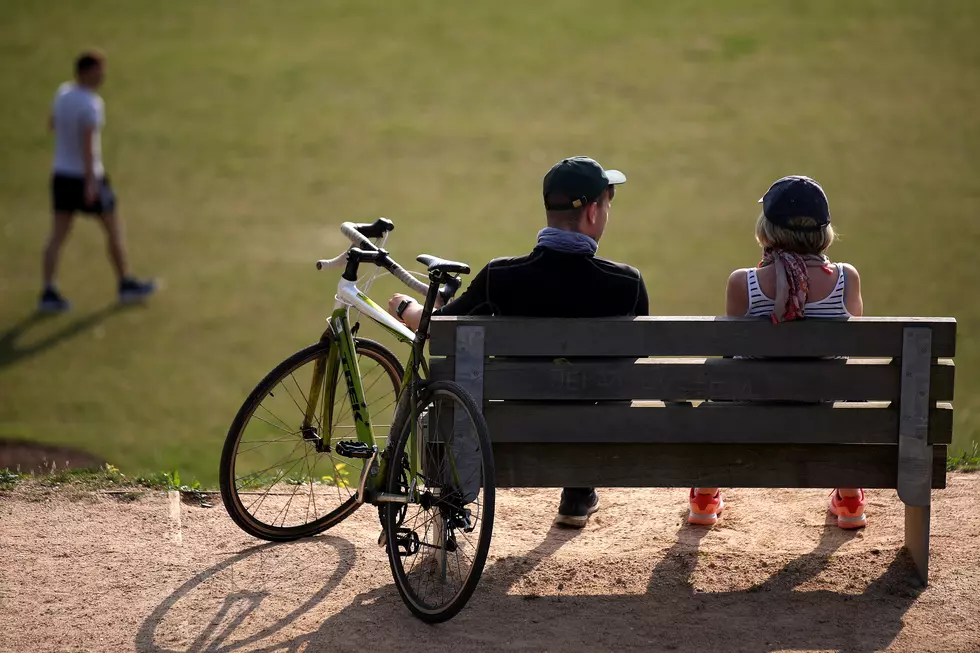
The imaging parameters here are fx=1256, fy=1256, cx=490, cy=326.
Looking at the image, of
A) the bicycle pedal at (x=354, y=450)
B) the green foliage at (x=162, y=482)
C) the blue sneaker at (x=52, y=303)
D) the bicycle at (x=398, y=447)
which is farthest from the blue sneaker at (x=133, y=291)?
the bicycle pedal at (x=354, y=450)

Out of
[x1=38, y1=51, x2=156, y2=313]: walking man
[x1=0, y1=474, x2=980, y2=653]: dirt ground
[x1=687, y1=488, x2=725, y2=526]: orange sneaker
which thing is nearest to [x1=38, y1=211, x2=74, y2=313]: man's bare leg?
[x1=38, y1=51, x2=156, y2=313]: walking man

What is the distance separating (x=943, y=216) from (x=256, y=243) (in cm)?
971

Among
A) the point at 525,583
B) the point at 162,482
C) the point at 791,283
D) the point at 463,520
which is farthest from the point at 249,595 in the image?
the point at 791,283

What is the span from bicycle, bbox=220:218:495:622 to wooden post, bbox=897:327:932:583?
1481mm

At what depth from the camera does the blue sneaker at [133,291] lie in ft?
47.3

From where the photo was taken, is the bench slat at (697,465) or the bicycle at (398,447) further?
the bench slat at (697,465)

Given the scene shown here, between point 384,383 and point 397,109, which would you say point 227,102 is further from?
point 384,383

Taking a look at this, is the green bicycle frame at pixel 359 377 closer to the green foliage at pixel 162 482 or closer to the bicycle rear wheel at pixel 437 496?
the bicycle rear wheel at pixel 437 496

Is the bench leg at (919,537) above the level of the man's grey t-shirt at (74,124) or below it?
below

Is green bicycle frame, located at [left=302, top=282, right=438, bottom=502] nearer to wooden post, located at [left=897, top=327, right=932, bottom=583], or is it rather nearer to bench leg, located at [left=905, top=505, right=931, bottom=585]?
wooden post, located at [left=897, top=327, right=932, bottom=583]

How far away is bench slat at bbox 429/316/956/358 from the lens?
430 cm

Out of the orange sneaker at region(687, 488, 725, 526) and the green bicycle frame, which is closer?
the green bicycle frame

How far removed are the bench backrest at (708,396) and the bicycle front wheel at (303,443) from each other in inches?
29.9

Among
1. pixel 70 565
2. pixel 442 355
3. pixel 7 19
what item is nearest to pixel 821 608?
pixel 442 355
